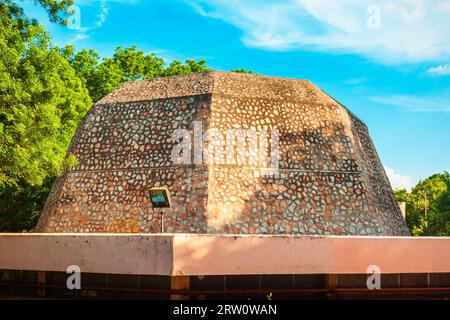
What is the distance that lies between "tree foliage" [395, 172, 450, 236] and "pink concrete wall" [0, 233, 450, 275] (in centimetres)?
1624

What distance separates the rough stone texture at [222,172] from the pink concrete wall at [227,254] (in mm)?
6187

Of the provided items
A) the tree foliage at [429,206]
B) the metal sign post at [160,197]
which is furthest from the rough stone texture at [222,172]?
the tree foliage at [429,206]

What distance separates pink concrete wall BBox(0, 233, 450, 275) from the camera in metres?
8.09

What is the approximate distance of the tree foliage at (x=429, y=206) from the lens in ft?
78.6

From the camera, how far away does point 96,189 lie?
55.2 ft

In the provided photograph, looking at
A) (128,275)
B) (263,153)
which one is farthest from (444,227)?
(128,275)

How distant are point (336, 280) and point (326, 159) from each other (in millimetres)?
8767

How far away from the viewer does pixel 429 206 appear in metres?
40.3

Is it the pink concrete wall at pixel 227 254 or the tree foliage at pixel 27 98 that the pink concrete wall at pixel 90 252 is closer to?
the pink concrete wall at pixel 227 254

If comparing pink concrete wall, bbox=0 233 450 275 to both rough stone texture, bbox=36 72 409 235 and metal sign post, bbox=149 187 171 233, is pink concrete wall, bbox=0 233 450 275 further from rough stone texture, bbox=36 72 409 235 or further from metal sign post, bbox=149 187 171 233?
rough stone texture, bbox=36 72 409 235

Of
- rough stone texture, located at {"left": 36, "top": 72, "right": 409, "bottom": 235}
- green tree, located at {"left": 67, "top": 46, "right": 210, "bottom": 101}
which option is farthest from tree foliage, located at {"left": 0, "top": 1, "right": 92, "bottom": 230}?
green tree, located at {"left": 67, "top": 46, "right": 210, "bottom": 101}

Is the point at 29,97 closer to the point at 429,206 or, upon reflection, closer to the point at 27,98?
the point at 27,98

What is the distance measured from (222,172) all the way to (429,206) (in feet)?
98.8

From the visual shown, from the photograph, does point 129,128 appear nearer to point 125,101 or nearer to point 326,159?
point 125,101
